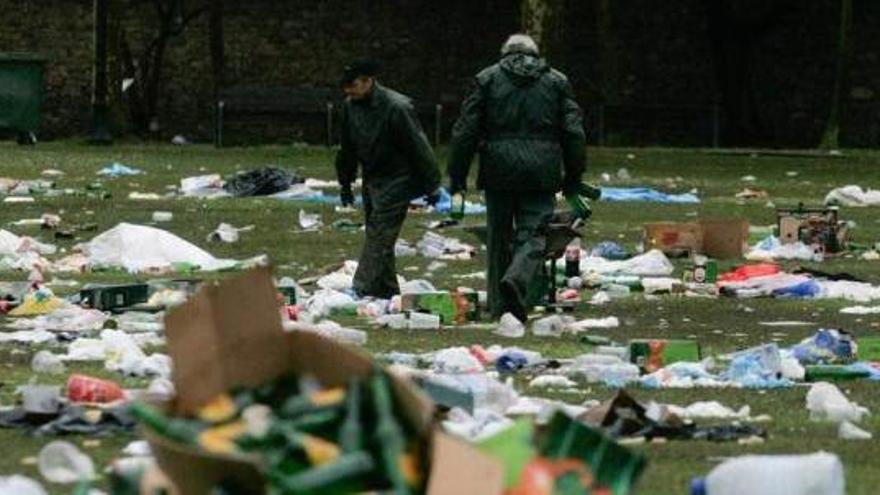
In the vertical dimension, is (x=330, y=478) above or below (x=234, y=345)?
below

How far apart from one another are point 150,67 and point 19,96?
523 cm

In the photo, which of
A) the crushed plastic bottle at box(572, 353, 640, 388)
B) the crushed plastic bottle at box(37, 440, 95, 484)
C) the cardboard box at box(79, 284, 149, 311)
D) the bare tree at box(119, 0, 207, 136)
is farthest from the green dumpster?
the crushed plastic bottle at box(37, 440, 95, 484)

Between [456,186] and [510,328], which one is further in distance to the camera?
[456,186]

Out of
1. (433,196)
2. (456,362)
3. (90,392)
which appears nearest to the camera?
(90,392)

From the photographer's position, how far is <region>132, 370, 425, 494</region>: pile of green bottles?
6.60 m

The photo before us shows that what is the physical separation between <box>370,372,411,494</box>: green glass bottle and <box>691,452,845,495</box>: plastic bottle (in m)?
1.28

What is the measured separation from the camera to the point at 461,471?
6.59 metres

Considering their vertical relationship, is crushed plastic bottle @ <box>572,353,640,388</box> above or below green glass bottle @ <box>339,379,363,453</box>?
below

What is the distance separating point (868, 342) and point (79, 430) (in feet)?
15.7

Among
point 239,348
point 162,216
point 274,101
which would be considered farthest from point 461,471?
point 274,101

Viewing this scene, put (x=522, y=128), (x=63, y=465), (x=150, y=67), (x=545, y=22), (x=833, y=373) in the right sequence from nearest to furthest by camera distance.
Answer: (x=63, y=465)
(x=833, y=373)
(x=522, y=128)
(x=545, y=22)
(x=150, y=67)

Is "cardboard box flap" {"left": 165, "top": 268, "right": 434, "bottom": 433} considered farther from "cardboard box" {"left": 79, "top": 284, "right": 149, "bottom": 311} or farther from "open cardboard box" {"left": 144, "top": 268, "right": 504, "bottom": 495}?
"cardboard box" {"left": 79, "top": 284, "right": 149, "bottom": 311}

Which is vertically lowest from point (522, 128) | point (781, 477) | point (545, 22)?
point (781, 477)

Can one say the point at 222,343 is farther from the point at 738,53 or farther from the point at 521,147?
the point at 738,53
